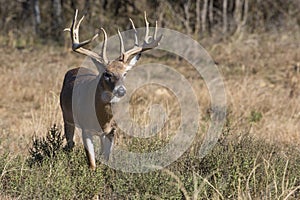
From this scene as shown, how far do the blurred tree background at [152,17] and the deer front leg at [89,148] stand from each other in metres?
10.1

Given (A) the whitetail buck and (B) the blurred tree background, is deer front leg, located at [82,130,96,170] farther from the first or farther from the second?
(B) the blurred tree background

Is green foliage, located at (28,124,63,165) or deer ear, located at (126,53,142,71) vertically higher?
deer ear, located at (126,53,142,71)

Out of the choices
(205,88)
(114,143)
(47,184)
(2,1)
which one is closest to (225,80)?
(205,88)

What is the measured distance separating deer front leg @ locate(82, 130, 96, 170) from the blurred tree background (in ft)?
33.1

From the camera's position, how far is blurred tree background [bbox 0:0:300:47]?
1772 centimetres

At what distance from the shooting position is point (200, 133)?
850cm

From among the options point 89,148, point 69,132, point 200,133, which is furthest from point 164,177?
point 200,133

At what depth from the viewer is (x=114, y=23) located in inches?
744

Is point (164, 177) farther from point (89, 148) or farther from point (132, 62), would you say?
point (132, 62)

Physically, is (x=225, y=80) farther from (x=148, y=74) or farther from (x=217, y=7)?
(x=217, y=7)

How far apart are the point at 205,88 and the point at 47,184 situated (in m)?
7.15

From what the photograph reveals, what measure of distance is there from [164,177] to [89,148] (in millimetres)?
1206

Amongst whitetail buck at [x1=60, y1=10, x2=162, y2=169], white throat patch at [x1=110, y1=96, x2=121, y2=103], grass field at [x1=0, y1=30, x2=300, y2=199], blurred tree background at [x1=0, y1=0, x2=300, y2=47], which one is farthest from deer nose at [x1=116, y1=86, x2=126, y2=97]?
blurred tree background at [x1=0, y1=0, x2=300, y2=47]

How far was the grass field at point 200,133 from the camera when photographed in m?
5.69
